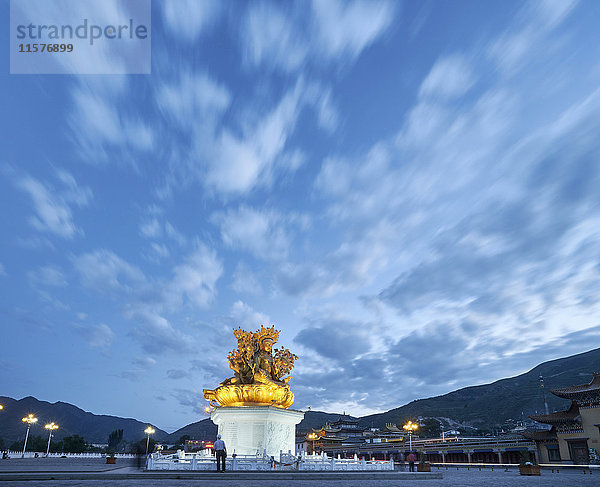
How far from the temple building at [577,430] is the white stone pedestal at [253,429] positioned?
109ft

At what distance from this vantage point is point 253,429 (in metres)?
23.7

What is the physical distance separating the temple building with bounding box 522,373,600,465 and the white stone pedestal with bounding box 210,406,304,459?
33.3 metres

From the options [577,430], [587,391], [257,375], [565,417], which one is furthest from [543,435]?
[257,375]

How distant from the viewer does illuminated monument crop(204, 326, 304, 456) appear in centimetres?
2372

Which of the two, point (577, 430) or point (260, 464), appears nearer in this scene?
point (260, 464)

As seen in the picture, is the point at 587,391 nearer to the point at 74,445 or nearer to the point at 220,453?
the point at 220,453

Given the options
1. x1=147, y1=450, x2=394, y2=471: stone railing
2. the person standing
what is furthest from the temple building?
the person standing

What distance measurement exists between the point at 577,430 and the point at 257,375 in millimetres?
36417

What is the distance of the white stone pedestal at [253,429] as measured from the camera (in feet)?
76.9

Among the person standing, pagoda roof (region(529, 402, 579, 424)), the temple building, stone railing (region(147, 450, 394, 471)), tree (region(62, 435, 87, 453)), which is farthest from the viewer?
tree (region(62, 435, 87, 453))

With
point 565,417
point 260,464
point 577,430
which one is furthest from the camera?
point 565,417

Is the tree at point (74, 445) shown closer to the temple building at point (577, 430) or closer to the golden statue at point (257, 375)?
the golden statue at point (257, 375)

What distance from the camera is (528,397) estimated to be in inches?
6762

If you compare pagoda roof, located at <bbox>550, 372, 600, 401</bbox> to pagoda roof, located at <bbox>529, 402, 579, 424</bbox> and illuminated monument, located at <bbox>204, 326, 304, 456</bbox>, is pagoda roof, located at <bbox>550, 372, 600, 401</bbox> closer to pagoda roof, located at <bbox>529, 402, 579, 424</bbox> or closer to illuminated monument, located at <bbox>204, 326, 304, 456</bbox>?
pagoda roof, located at <bbox>529, 402, 579, 424</bbox>
